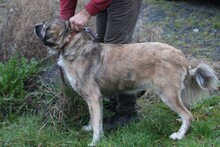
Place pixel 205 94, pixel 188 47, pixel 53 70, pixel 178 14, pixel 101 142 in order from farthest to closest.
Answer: pixel 178 14
pixel 188 47
pixel 53 70
pixel 205 94
pixel 101 142

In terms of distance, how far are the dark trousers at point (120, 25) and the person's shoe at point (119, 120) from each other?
0.17ft

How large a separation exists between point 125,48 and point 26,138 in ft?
4.51

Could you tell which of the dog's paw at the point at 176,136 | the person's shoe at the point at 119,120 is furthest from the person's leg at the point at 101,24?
the dog's paw at the point at 176,136

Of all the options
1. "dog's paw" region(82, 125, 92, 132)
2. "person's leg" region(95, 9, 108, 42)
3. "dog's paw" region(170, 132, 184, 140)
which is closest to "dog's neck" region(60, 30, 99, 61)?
"person's leg" region(95, 9, 108, 42)

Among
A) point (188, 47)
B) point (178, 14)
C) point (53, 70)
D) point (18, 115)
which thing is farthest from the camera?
point (178, 14)

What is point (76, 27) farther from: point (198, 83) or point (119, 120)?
point (198, 83)

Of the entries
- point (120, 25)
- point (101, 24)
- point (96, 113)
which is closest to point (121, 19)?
point (120, 25)

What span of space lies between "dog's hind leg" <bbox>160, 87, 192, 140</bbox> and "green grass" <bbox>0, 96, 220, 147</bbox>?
7cm

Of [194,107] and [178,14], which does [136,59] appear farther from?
[178,14]

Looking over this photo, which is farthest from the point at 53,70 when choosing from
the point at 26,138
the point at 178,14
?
the point at 178,14

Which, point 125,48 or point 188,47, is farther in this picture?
point 188,47

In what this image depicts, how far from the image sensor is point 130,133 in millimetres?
4578

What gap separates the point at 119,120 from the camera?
196 inches

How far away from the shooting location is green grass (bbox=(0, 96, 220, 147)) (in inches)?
176
